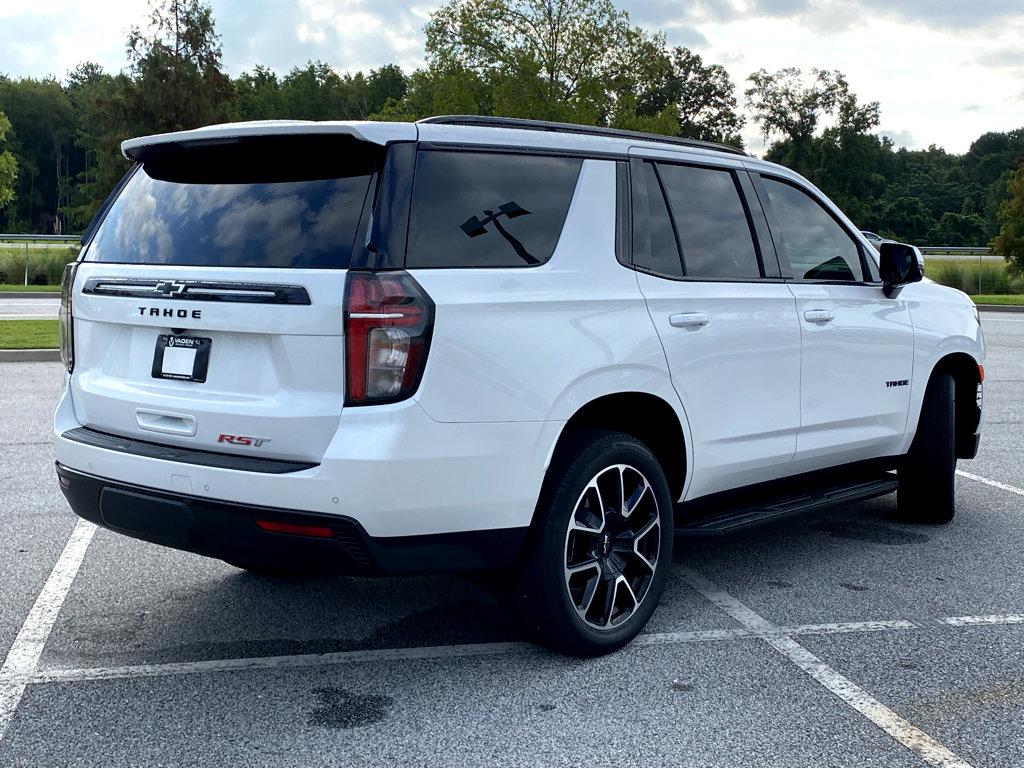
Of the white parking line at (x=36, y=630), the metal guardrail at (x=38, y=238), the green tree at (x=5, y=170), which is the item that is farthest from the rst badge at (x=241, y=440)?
the green tree at (x=5, y=170)

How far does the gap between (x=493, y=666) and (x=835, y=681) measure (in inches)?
46.5

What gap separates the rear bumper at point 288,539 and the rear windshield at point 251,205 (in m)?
0.79

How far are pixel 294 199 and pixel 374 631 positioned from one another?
170 centimetres

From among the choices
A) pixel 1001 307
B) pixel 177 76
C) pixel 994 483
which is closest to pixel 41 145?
pixel 177 76

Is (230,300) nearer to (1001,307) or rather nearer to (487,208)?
(487,208)

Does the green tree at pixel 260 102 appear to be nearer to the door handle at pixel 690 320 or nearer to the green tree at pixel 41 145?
the green tree at pixel 41 145

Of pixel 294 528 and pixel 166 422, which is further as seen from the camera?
pixel 166 422

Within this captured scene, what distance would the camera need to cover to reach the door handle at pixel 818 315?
4.88 m

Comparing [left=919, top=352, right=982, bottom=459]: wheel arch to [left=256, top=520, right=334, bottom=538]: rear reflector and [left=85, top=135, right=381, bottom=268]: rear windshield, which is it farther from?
[left=256, top=520, right=334, bottom=538]: rear reflector

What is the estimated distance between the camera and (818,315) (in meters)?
4.95

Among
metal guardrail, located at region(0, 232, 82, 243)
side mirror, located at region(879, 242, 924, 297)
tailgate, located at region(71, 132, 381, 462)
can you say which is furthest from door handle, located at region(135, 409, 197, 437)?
metal guardrail, located at region(0, 232, 82, 243)

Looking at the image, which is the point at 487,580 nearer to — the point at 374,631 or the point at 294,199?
the point at 374,631

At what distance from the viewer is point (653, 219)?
430 cm

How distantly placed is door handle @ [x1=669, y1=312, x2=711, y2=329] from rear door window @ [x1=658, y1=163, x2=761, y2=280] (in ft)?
0.62
